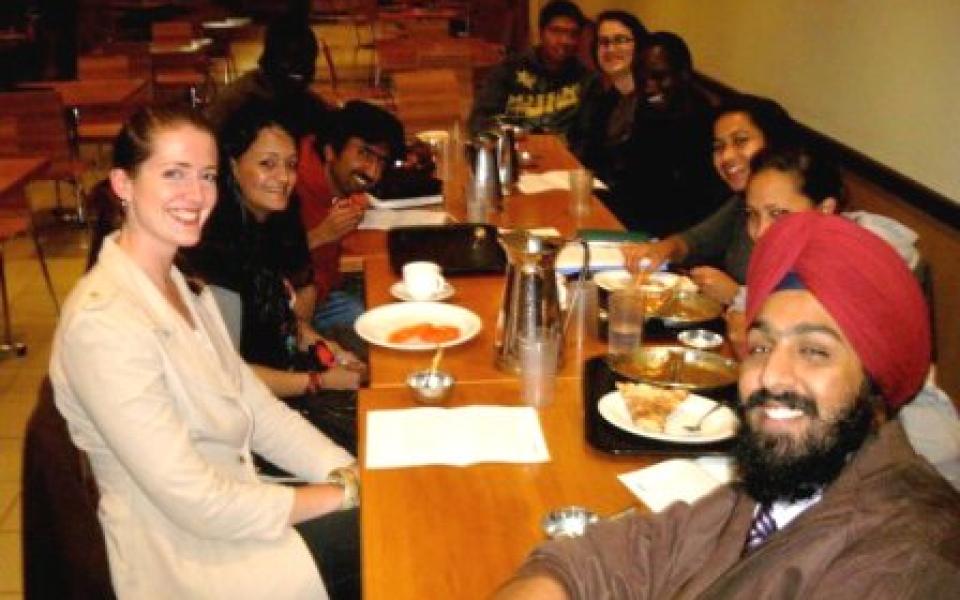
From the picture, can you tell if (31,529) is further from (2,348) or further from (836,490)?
(2,348)

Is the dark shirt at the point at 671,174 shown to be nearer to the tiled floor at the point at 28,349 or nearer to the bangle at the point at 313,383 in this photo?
the bangle at the point at 313,383

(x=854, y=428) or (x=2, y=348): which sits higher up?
(x=854, y=428)

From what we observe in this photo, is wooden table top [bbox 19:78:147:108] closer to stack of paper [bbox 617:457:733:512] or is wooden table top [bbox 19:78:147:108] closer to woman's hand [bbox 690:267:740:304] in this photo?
woman's hand [bbox 690:267:740:304]

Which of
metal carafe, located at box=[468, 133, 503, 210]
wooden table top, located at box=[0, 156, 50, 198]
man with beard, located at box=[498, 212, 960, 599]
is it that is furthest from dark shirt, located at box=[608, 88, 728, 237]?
man with beard, located at box=[498, 212, 960, 599]

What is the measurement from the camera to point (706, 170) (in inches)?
149

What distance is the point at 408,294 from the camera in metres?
2.50

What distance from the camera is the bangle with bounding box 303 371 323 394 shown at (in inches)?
98.4

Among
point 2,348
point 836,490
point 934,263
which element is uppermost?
point 836,490

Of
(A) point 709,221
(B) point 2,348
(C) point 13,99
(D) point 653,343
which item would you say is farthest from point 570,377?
(C) point 13,99

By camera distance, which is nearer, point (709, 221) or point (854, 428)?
point (854, 428)

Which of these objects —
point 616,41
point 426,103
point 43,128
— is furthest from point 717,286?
point 43,128

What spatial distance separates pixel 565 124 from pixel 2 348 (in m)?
2.75

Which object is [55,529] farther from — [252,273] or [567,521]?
[252,273]

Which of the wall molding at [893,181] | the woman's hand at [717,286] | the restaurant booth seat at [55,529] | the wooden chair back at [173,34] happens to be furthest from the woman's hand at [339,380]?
the wooden chair back at [173,34]
